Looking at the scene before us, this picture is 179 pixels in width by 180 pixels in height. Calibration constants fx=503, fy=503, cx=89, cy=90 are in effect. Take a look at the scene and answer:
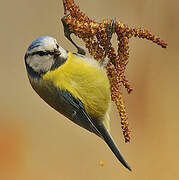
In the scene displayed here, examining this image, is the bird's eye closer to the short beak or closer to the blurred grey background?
the short beak

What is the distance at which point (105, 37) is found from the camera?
116cm

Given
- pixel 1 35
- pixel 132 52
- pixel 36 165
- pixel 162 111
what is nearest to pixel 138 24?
pixel 132 52

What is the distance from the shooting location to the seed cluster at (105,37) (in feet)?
3.62

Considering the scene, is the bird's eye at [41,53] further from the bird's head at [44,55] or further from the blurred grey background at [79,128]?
the blurred grey background at [79,128]

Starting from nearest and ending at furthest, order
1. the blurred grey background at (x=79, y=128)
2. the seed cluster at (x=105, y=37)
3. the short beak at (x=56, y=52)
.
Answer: the seed cluster at (x=105, y=37) → the short beak at (x=56, y=52) → the blurred grey background at (x=79, y=128)

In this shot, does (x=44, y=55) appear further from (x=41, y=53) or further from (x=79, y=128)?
(x=79, y=128)

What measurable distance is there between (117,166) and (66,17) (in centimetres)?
123

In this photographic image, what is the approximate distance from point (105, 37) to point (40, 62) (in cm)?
19

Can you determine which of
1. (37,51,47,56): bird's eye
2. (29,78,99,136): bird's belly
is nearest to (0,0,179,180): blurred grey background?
(29,78,99,136): bird's belly

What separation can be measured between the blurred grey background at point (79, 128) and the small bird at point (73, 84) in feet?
2.58

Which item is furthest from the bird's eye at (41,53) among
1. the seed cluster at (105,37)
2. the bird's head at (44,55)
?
the seed cluster at (105,37)

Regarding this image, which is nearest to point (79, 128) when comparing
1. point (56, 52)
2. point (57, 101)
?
point (57, 101)

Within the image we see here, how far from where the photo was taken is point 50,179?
222 centimetres

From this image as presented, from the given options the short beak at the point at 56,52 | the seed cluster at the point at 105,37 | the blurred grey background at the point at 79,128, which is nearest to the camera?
the seed cluster at the point at 105,37
